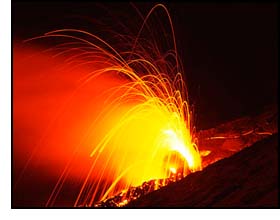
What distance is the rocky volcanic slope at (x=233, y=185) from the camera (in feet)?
16.0

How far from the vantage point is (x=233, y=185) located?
524 cm

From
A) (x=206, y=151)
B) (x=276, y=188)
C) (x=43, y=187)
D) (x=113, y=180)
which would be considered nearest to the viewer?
(x=276, y=188)

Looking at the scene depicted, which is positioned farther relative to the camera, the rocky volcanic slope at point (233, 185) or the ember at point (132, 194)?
the ember at point (132, 194)

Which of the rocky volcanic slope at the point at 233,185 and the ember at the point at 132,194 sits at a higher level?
the rocky volcanic slope at the point at 233,185

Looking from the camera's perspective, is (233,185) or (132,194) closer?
(233,185)

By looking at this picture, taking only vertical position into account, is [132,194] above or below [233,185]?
below

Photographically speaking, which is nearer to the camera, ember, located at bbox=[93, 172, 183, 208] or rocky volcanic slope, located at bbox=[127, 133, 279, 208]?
rocky volcanic slope, located at bbox=[127, 133, 279, 208]

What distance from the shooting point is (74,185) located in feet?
32.2

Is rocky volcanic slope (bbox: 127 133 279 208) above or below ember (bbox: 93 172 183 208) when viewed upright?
above

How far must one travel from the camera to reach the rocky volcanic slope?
4879mm
